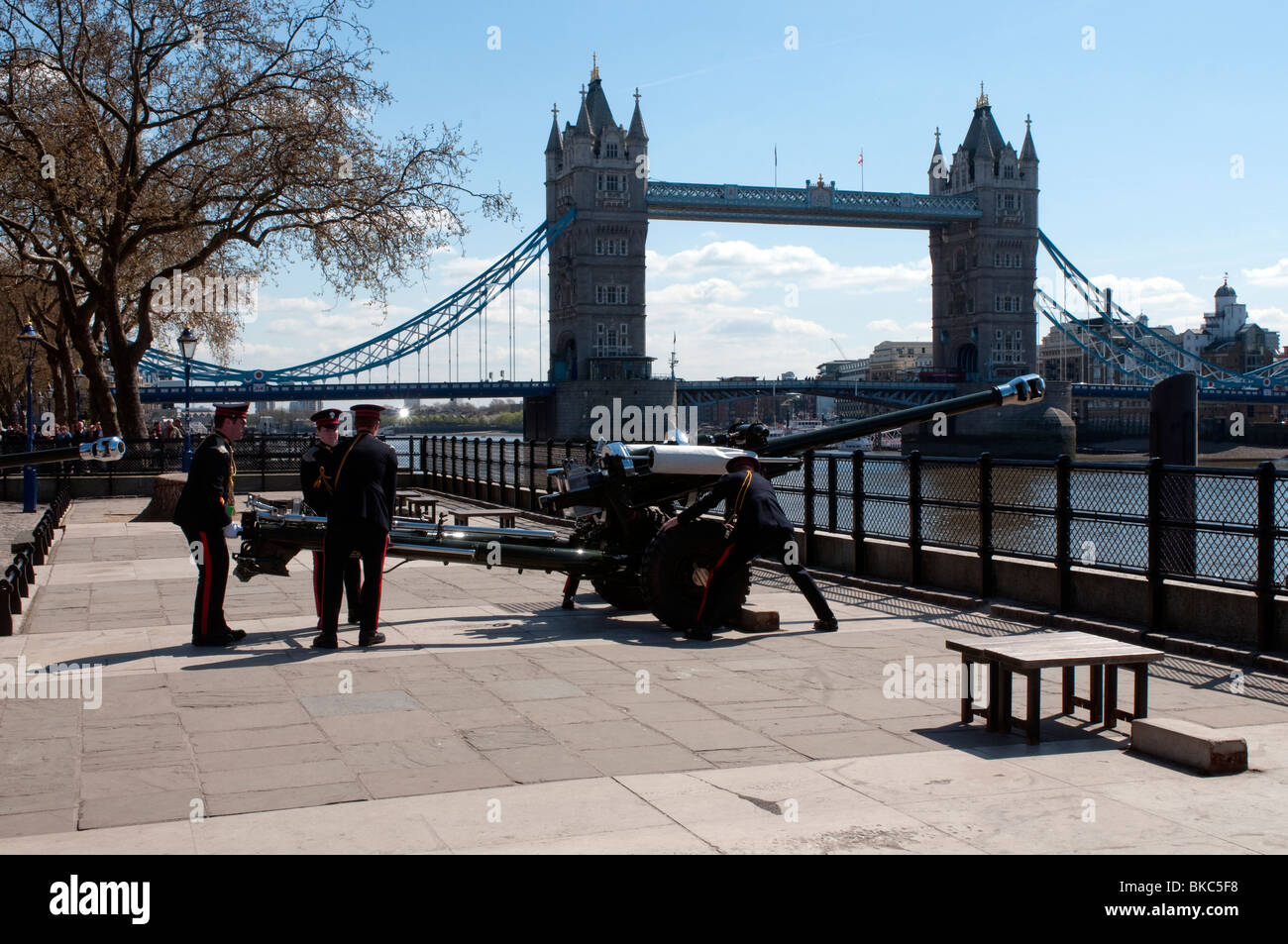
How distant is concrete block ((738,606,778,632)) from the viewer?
31.1 ft

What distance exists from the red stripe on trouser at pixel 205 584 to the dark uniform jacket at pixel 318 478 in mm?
1275

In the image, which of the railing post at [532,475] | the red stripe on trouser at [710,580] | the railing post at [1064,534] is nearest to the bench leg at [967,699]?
the red stripe on trouser at [710,580]

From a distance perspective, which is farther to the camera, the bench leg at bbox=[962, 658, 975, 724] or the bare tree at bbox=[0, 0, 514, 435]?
the bare tree at bbox=[0, 0, 514, 435]

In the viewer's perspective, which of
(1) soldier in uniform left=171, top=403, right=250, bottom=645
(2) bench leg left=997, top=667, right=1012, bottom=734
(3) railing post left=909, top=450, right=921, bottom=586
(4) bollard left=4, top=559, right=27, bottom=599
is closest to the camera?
(2) bench leg left=997, top=667, right=1012, bottom=734

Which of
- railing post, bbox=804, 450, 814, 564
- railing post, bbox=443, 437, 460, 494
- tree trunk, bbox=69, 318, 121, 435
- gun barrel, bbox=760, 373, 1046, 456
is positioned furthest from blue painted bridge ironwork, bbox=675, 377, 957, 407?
gun barrel, bbox=760, 373, 1046, 456

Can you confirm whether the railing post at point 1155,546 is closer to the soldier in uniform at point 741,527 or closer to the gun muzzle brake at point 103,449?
the soldier in uniform at point 741,527

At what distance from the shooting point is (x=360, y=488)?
28.5 feet

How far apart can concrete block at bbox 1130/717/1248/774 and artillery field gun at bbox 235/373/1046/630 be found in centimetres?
364

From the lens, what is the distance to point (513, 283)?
10538cm

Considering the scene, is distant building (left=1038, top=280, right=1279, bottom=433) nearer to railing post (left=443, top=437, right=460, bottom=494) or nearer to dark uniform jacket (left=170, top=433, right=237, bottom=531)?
railing post (left=443, top=437, right=460, bottom=494)

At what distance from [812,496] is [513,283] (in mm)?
93672

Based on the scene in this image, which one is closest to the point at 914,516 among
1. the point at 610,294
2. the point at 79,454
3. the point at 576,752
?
the point at 576,752

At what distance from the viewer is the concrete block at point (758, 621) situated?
9469 mm

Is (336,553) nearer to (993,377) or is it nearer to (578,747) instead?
(578,747)
